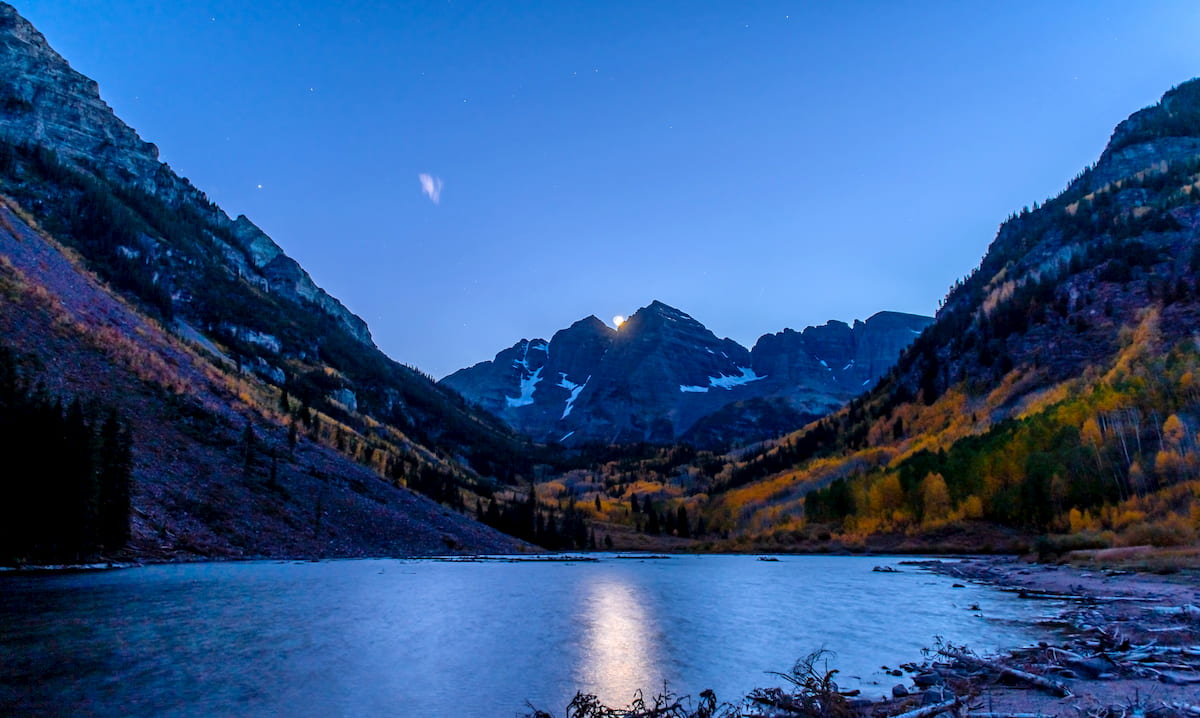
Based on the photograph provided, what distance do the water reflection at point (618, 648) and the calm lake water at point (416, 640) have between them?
4.5 inches

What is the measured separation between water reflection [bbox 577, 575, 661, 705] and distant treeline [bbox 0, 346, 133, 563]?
46.7 meters

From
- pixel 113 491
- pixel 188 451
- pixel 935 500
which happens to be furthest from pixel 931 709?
pixel 935 500

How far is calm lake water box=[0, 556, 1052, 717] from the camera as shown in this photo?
64.5ft

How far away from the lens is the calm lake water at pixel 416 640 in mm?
19656

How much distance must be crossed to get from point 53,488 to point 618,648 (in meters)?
56.1

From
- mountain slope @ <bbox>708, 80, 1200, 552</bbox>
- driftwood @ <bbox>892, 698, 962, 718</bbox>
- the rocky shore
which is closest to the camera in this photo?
driftwood @ <bbox>892, 698, 962, 718</bbox>

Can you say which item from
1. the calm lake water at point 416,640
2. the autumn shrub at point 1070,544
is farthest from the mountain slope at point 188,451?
the autumn shrub at point 1070,544

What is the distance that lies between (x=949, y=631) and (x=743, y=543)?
470 ft

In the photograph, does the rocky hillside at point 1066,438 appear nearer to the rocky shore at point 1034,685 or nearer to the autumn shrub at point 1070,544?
the autumn shrub at point 1070,544

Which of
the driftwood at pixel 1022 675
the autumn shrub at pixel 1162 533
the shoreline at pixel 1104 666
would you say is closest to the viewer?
the shoreline at pixel 1104 666

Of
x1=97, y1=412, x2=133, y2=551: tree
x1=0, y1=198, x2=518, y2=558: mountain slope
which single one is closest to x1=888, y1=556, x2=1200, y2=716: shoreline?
x1=0, y1=198, x2=518, y2=558: mountain slope

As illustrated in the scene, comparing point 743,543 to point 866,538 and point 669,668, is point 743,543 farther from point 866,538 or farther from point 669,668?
point 669,668

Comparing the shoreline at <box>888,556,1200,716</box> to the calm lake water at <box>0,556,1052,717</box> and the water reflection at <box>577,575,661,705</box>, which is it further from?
the water reflection at <box>577,575,661,705</box>

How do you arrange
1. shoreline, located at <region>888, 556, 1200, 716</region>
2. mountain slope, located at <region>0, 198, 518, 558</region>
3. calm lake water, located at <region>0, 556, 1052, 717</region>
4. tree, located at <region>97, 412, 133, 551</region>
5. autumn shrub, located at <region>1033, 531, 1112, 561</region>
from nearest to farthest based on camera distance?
shoreline, located at <region>888, 556, 1200, 716</region> → calm lake water, located at <region>0, 556, 1052, 717</region> → tree, located at <region>97, 412, 133, 551</region> → autumn shrub, located at <region>1033, 531, 1112, 561</region> → mountain slope, located at <region>0, 198, 518, 558</region>
